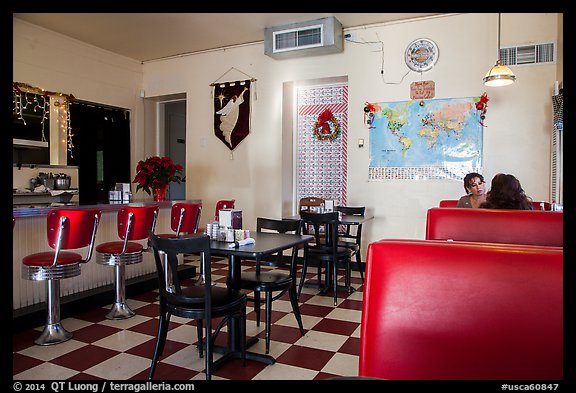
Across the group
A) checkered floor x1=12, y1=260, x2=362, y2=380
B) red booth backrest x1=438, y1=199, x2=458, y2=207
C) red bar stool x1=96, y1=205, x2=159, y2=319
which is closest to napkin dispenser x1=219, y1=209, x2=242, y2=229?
checkered floor x1=12, y1=260, x2=362, y2=380

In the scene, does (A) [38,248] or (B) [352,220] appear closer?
(A) [38,248]

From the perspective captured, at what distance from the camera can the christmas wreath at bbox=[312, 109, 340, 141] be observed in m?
6.39

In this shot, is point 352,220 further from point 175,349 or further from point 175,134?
point 175,134

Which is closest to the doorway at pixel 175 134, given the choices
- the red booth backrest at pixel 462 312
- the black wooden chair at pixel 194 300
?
the black wooden chair at pixel 194 300

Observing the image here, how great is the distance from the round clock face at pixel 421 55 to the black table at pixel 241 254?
3.47 meters

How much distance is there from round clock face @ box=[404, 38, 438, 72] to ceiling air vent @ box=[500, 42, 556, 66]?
82 centimetres

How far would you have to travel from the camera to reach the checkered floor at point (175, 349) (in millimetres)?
2662

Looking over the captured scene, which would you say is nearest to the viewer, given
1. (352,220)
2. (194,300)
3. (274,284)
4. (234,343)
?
(194,300)

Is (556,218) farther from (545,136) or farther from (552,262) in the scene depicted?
(545,136)

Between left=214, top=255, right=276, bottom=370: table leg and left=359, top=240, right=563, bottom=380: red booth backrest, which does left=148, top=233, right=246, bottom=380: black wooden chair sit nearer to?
left=214, top=255, right=276, bottom=370: table leg

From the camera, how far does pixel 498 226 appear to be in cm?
258

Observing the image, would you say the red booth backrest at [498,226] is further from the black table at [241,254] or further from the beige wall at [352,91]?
the beige wall at [352,91]

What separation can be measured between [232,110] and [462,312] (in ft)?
19.2

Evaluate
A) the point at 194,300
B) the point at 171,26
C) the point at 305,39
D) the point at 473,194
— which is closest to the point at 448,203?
the point at 473,194
